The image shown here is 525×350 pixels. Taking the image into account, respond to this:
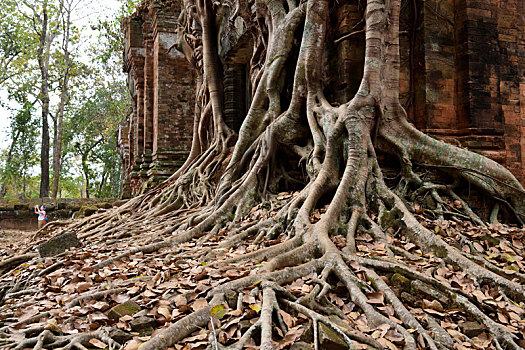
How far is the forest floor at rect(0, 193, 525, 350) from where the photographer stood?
2.45m

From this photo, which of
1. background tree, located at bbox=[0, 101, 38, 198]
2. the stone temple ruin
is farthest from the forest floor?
background tree, located at bbox=[0, 101, 38, 198]

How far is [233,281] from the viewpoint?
2.81m

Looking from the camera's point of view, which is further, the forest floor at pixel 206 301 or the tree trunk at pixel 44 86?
the tree trunk at pixel 44 86

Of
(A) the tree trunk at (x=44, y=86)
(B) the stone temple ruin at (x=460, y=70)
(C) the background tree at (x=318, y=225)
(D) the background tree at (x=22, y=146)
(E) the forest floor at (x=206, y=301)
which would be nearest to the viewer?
(E) the forest floor at (x=206, y=301)

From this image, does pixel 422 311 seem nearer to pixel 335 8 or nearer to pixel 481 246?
pixel 481 246

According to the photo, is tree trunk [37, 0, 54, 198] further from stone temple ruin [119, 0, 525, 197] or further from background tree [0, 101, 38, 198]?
stone temple ruin [119, 0, 525, 197]

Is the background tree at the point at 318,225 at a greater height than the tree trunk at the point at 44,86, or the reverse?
the tree trunk at the point at 44,86

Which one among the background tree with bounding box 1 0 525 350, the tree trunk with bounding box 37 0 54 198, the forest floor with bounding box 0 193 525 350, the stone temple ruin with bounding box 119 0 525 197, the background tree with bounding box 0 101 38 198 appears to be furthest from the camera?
the background tree with bounding box 0 101 38 198

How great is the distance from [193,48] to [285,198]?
227 inches

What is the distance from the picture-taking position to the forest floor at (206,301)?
2449 millimetres

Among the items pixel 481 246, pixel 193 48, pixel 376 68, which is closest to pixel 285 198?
pixel 376 68

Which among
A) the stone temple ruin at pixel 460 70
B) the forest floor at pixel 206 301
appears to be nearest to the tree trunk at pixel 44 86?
the forest floor at pixel 206 301

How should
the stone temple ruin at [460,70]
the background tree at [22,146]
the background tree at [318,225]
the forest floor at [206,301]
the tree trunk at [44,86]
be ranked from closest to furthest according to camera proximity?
1. the forest floor at [206,301]
2. the background tree at [318,225]
3. the stone temple ruin at [460,70]
4. the tree trunk at [44,86]
5. the background tree at [22,146]

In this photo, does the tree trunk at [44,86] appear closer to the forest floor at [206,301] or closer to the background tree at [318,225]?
the background tree at [318,225]
